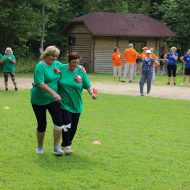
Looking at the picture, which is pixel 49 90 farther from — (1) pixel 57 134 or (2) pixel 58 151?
(2) pixel 58 151

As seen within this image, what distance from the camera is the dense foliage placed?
3478 centimetres

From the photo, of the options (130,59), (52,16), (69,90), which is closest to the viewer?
(69,90)

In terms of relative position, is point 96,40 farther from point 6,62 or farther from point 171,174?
point 171,174

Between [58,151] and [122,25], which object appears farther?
[122,25]

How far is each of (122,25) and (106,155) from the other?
101ft

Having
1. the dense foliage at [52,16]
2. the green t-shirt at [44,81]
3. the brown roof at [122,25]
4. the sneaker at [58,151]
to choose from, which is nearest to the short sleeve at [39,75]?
the green t-shirt at [44,81]

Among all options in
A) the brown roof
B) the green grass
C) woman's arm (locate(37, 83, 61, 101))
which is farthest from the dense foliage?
woman's arm (locate(37, 83, 61, 101))

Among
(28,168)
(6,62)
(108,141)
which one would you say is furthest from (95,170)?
(6,62)

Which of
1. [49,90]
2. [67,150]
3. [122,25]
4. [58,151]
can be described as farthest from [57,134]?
[122,25]

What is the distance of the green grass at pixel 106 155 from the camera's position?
696 centimetres

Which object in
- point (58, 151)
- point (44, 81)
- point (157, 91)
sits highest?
point (44, 81)

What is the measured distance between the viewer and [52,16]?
46719mm

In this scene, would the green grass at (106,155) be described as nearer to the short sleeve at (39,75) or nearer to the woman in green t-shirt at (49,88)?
the woman in green t-shirt at (49,88)

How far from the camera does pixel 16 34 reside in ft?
119
